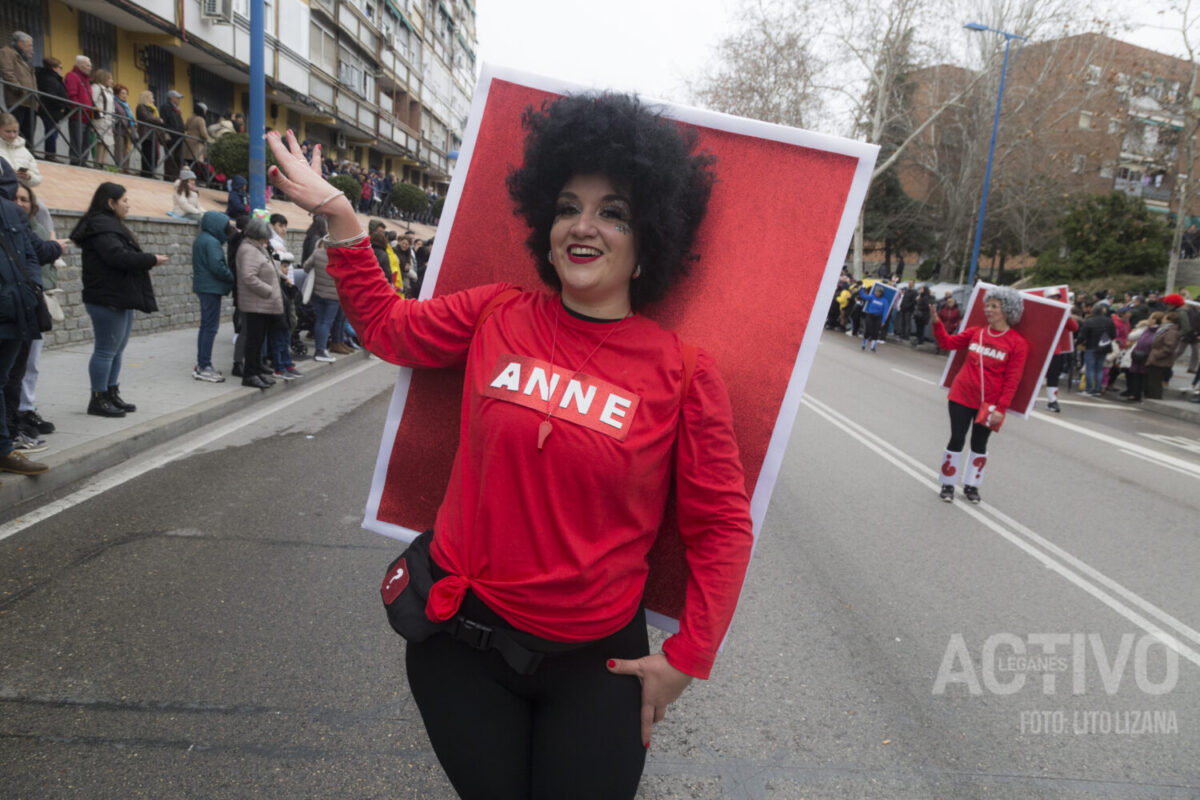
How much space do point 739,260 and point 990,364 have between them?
540 cm

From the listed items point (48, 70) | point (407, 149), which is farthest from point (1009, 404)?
point (407, 149)

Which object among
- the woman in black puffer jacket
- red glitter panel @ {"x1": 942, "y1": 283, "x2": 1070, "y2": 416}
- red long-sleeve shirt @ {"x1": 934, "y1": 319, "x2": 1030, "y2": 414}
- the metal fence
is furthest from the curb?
the metal fence

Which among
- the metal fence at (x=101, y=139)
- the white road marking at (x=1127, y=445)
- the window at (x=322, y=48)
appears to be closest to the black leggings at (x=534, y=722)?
the white road marking at (x=1127, y=445)

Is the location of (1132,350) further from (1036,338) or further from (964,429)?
(964,429)

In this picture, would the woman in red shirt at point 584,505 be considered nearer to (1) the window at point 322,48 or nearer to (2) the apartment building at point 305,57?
(2) the apartment building at point 305,57

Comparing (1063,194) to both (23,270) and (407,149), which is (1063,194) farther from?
(23,270)

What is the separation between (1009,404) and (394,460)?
232 inches

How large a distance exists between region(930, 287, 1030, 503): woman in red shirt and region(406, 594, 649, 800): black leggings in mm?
5461

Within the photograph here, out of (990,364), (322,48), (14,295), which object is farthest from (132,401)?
(322,48)

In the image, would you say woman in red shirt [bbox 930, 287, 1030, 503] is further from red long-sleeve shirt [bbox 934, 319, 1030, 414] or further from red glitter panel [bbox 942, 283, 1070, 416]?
red glitter panel [bbox 942, 283, 1070, 416]

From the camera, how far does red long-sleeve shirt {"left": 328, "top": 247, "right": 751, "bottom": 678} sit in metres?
1.59

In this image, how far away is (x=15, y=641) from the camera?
3254mm

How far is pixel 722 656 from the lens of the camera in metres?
3.68

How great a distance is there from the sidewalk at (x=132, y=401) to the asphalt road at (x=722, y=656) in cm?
29
